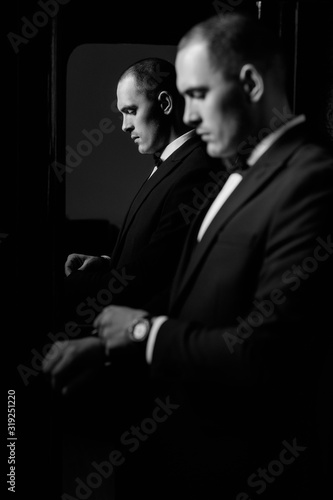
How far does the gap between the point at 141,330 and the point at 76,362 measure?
163mm

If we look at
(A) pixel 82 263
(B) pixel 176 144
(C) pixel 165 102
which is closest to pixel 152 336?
(A) pixel 82 263

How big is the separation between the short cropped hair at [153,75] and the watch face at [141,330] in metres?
1.08

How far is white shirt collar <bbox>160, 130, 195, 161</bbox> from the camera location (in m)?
2.24

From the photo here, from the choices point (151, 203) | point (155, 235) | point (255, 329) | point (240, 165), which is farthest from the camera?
point (151, 203)

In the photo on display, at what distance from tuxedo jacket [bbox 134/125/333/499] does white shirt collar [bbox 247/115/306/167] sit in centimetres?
2

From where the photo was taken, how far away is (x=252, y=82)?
138 cm

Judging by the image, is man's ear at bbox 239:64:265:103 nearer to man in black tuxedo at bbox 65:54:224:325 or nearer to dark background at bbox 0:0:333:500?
man in black tuxedo at bbox 65:54:224:325

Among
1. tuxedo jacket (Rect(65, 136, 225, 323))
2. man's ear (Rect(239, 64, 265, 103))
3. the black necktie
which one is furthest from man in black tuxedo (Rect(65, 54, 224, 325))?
man's ear (Rect(239, 64, 265, 103))

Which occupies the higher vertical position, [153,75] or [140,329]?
[153,75]

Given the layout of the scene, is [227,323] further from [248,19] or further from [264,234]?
[248,19]

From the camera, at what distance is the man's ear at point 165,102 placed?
2.28 meters

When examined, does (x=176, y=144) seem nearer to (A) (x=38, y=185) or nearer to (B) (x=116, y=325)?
(A) (x=38, y=185)

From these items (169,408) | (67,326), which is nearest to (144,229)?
(67,326)

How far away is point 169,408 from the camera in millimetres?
1695
